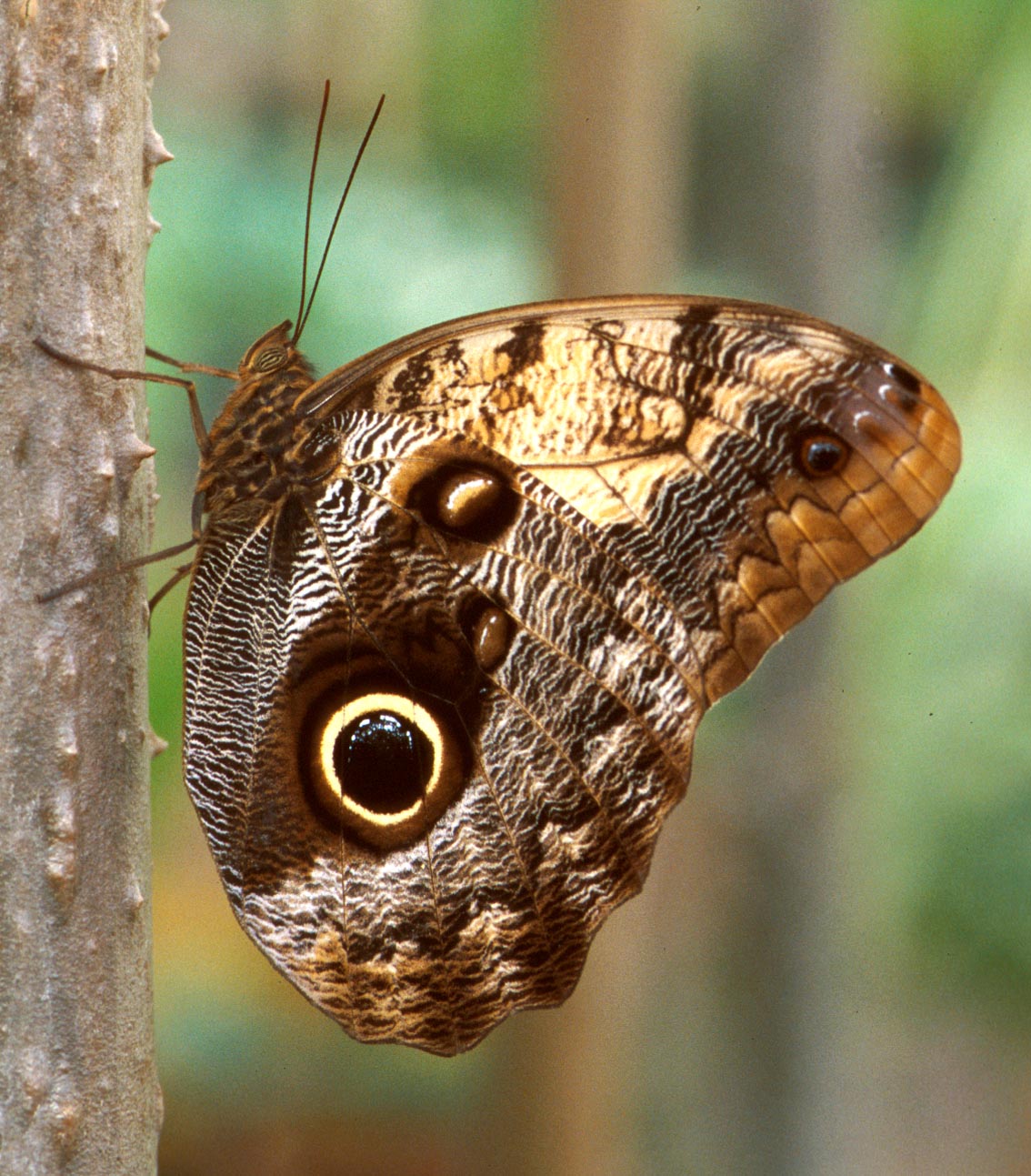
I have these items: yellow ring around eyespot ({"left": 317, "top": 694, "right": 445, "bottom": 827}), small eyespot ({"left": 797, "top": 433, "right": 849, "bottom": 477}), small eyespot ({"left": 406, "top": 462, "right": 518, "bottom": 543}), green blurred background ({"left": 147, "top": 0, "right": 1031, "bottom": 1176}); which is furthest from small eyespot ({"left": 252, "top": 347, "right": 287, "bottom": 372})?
green blurred background ({"left": 147, "top": 0, "right": 1031, "bottom": 1176})

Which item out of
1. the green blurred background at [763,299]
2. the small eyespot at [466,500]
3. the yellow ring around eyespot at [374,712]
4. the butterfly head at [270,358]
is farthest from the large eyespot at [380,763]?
the green blurred background at [763,299]

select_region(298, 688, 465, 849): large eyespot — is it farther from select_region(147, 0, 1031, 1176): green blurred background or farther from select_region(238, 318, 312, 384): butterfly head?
select_region(147, 0, 1031, 1176): green blurred background

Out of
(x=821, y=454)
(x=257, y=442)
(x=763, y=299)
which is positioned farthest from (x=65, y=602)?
→ (x=763, y=299)

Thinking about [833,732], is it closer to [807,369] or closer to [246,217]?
[807,369]

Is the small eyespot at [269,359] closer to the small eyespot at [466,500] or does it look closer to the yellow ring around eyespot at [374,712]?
the small eyespot at [466,500]

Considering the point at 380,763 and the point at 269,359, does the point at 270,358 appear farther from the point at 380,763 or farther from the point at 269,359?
the point at 380,763
